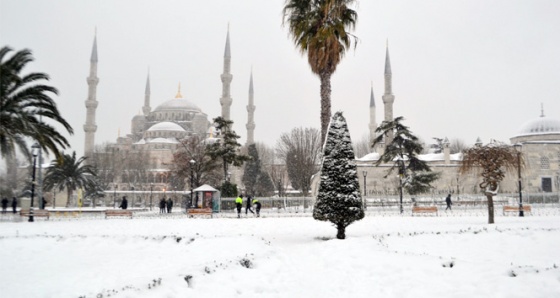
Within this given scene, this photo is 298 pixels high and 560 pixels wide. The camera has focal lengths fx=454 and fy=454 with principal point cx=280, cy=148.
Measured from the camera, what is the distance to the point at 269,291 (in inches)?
266

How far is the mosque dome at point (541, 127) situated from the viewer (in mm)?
44531

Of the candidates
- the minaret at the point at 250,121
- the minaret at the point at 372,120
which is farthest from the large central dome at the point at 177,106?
the minaret at the point at 372,120

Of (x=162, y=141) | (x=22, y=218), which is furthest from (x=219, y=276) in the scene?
(x=162, y=141)

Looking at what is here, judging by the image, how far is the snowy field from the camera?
21.1 feet

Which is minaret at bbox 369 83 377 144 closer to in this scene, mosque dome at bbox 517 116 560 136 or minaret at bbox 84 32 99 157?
mosque dome at bbox 517 116 560 136

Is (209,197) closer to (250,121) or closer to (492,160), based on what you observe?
(492,160)

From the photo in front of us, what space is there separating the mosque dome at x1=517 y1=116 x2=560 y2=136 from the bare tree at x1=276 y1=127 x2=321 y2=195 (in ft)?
71.1

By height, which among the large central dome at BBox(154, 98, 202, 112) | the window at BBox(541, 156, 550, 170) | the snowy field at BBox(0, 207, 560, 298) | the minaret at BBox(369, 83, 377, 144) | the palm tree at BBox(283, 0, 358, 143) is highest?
the large central dome at BBox(154, 98, 202, 112)

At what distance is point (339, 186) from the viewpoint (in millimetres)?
11289

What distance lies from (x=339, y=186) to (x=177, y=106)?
246 feet

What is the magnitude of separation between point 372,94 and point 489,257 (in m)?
50.8

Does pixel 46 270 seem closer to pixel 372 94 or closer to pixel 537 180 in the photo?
pixel 537 180

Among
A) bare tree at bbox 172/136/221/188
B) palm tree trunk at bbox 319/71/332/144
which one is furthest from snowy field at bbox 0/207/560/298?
bare tree at bbox 172/136/221/188

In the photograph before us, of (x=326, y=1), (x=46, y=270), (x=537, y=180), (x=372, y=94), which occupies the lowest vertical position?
(x=46, y=270)
